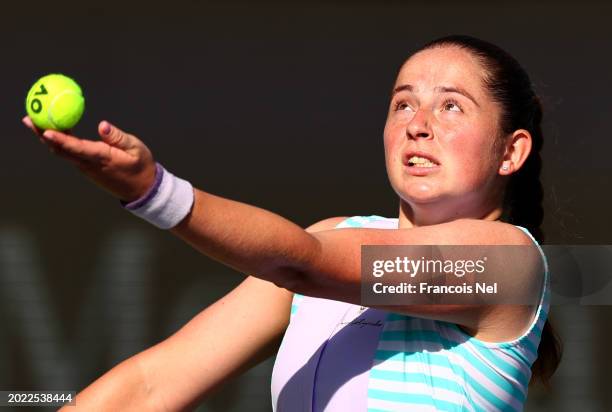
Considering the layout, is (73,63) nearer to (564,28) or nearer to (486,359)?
(564,28)

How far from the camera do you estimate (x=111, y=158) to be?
1720 mm

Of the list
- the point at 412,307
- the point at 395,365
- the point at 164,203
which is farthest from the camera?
the point at 395,365

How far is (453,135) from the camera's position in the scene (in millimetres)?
2396

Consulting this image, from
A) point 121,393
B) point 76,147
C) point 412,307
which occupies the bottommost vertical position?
point 121,393

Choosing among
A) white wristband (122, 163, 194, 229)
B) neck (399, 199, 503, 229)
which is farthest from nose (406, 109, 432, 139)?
white wristband (122, 163, 194, 229)

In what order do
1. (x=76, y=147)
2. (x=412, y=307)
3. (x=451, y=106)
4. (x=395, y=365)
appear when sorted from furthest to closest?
(x=451, y=106) < (x=395, y=365) < (x=412, y=307) < (x=76, y=147)

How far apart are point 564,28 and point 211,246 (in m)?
Answer: 3.29

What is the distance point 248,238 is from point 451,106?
2.30 ft

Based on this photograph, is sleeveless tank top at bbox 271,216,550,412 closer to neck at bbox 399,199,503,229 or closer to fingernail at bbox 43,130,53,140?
neck at bbox 399,199,503,229

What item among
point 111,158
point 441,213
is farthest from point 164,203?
point 441,213

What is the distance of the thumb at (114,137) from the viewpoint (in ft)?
5.55

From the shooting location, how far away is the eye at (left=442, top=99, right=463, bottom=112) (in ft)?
7.97

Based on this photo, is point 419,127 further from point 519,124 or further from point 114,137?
point 114,137

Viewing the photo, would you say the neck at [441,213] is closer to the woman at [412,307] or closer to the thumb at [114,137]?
the woman at [412,307]
